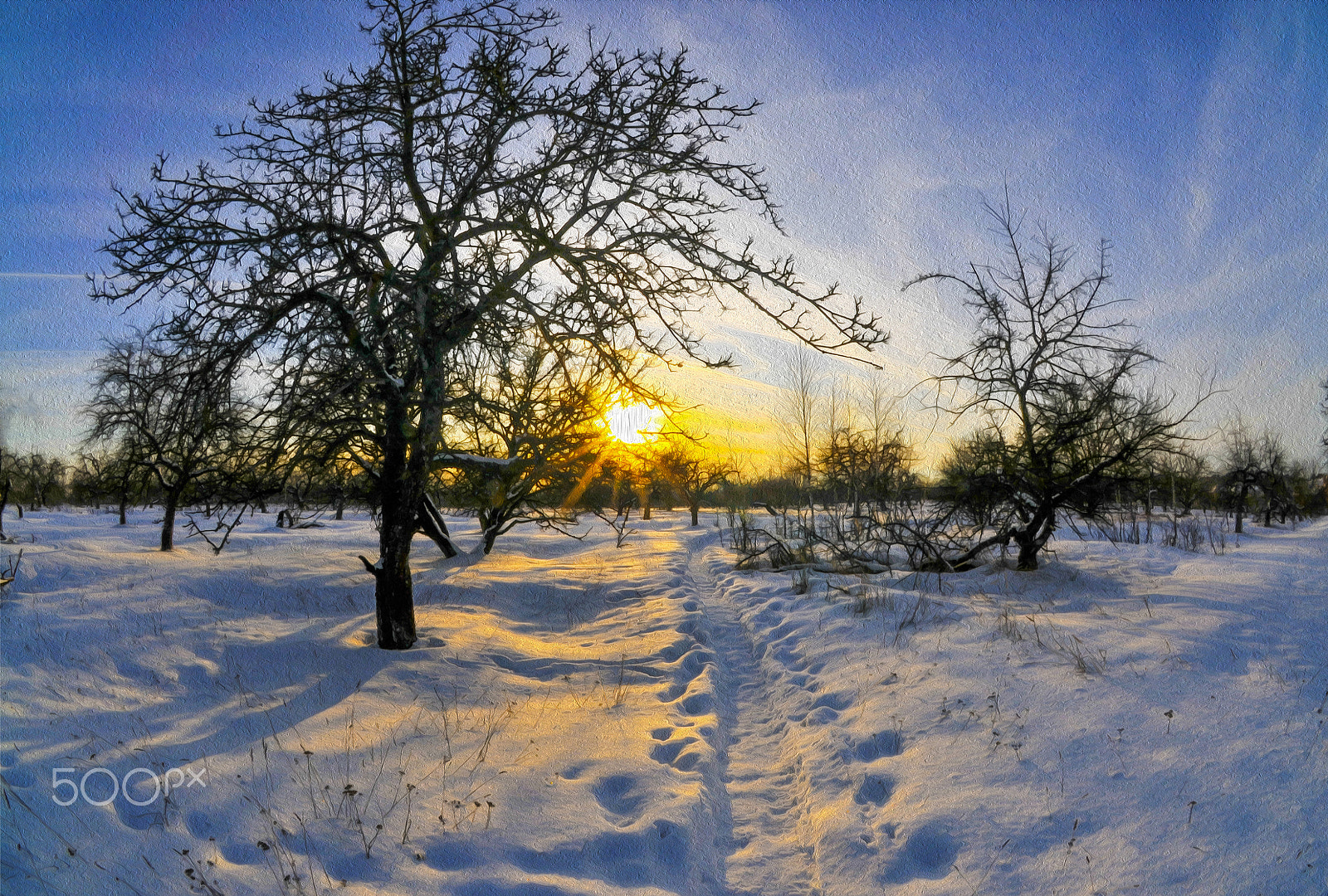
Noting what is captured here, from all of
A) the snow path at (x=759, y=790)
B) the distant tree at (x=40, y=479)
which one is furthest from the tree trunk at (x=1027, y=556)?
the distant tree at (x=40, y=479)

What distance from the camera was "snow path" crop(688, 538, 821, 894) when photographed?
3.26 meters

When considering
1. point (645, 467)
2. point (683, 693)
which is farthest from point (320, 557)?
point (683, 693)

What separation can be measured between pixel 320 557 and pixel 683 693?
11.6m

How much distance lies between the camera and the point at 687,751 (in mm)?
4582

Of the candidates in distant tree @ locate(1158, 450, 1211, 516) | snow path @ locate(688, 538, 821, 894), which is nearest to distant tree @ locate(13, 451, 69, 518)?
snow path @ locate(688, 538, 821, 894)

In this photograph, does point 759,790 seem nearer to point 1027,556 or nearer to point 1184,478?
point 1027,556

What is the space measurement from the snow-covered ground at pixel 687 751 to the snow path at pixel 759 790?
0.02 meters

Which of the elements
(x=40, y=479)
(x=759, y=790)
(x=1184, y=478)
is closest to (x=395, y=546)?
(x=759, y=790)

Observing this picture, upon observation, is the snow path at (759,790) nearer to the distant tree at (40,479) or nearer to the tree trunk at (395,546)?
the tree trunk at (395,546)

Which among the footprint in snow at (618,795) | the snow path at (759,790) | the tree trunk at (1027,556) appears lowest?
the snow path at (759,790)

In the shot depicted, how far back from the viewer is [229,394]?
17.4 ft

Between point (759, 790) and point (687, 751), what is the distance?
1.96ft

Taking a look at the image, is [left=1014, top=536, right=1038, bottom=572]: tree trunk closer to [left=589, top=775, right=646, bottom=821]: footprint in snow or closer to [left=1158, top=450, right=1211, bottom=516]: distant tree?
[left=1158, top=450, right=1211, bottom=516]: distant tree

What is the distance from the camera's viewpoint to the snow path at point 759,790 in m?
3.26
